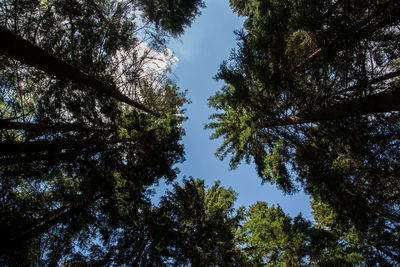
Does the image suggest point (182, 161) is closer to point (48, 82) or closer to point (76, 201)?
point (76, 201)

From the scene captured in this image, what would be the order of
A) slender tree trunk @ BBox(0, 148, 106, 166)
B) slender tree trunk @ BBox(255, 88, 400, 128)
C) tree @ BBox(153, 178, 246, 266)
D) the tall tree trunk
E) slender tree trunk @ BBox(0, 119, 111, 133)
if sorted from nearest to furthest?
1. slender tree trunk @ BBox(255, 88, 400, 128)
2. the tall tree trunk
3. slender tree trunk @ BBox(0, 119, 111, 133)
4. slender tree trunk @ BBox(0, 148, 106, 166)
5. tree @ BBox(153, 178, 246, 266)

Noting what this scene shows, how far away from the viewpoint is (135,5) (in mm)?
6988

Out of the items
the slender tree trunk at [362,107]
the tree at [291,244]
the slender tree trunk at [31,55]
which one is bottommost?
the tree at [291,244]

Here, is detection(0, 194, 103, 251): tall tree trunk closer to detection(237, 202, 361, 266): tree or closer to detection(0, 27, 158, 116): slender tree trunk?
detection(0, 27, 158, 116): slender tree trunk

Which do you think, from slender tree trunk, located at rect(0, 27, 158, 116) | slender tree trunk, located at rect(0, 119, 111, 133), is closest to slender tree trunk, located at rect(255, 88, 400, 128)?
slender tree trunk, located at rect(0, 27, 158, 116)

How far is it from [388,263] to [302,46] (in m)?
7.91

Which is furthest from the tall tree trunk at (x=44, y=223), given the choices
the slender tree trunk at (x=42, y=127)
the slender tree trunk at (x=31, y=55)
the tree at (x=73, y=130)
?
the slender tree trunk at (x=31, y=55)

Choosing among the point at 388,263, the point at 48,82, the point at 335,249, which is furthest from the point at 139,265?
the point at 388,263

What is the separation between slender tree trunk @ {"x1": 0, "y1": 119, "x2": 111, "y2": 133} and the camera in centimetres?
527

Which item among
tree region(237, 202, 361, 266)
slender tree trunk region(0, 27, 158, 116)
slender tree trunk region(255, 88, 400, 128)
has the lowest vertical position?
tree region(237, 202, 361, 266)

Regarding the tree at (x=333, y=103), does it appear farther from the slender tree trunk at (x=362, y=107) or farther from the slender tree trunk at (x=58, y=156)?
the slender tree trunk at (x=58, y=156)

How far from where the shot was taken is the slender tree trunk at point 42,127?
5.27 metres

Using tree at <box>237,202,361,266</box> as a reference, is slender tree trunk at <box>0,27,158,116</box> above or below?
above

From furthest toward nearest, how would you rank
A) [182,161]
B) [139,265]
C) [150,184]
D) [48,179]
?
1. [182,161]
2. [150,184]
3. [48,179]
4. [139,265]
